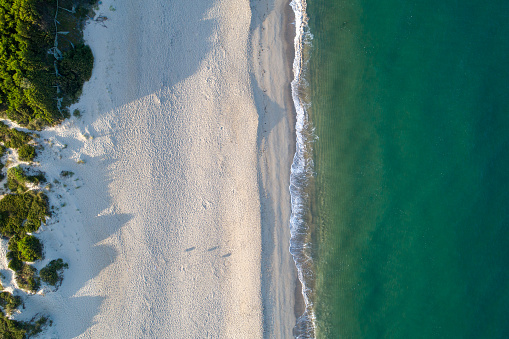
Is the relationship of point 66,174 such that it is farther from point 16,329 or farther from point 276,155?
point 276,155

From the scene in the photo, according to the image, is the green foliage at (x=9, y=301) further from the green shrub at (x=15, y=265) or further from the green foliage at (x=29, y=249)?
the green foliage at (x=29, y=249)

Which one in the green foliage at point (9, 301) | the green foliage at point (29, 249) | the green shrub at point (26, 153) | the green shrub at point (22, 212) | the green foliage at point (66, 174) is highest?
the green shrub at point (26, 153)

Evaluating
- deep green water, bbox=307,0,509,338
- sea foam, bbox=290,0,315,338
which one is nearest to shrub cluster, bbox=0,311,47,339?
sea foam, bbox=290,0,315,338

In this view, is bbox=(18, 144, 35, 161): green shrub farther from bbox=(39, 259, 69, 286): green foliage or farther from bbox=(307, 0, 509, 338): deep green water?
bbox=(307, 0, 509, 338): deep green water

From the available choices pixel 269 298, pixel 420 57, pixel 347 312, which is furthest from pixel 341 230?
pixel 420 57

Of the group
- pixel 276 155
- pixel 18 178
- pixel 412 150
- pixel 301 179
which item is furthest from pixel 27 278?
pixel 412 150

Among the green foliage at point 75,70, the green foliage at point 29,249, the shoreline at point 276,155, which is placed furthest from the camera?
the shoreline at point 276,155

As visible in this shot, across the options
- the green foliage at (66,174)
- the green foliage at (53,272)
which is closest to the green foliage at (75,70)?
the green foliage at (66,174)
